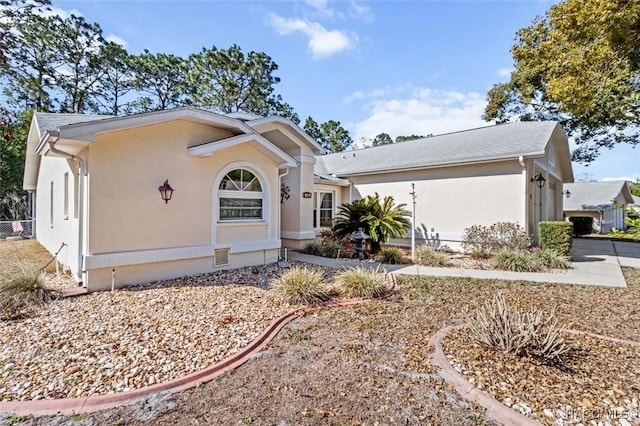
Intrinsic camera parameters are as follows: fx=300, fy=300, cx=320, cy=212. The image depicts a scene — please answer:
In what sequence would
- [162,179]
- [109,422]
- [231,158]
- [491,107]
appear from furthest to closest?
[491,107], [231,158], [162,179], [109,422]

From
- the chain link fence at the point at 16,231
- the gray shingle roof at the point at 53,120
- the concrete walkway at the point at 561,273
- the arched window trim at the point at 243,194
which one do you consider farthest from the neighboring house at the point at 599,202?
the chain link fence at the point at 16,231

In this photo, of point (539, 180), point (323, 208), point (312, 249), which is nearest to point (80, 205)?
point (312, 249)

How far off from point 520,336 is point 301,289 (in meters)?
3.64

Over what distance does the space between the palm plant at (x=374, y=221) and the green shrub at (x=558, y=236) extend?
4553 millimetres

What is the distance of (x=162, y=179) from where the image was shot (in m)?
7.17

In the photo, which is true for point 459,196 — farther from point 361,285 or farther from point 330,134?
point 330,134

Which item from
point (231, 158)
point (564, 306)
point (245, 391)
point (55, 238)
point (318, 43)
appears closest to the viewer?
point (245, 391)

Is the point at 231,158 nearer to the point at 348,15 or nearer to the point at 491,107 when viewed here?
the point at 348,15

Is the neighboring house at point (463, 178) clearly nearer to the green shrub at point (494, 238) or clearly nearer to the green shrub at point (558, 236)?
the green shrub at point (494, 238)

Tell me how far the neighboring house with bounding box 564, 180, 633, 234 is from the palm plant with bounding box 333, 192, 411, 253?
25625mm

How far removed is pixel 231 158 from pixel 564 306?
8.34 m

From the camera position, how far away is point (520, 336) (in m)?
3.58

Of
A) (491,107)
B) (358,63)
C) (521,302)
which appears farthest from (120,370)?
(491,107)

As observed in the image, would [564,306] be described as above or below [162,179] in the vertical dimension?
below
